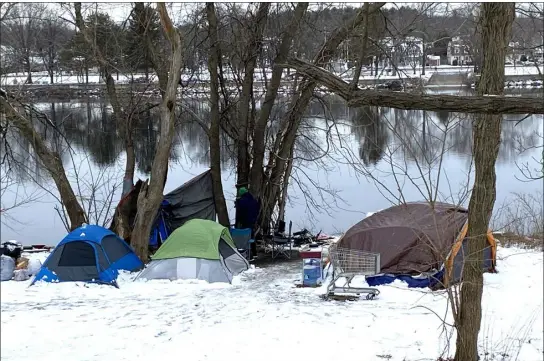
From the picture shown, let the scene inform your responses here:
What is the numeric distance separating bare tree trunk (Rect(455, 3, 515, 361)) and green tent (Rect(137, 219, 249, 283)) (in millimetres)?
5206

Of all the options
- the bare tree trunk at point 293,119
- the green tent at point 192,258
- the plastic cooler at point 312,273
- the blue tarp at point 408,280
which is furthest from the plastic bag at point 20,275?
the bare tree trunk at point 293,119

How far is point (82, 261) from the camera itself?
1024 centimetres

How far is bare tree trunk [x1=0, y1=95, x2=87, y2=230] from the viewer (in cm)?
1148

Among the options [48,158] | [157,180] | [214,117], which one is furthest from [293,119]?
[48,158]

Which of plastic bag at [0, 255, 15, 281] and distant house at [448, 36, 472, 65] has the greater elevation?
distant house at [448, 36, 472, 65]

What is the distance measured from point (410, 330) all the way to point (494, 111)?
155 inches

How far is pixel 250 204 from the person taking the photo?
14.1 meters

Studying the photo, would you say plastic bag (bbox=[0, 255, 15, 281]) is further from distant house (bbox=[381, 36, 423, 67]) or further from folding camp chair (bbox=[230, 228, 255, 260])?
distant house (bbox=[381, 36, 423, 67])

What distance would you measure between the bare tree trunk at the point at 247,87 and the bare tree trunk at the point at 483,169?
953 centimetres

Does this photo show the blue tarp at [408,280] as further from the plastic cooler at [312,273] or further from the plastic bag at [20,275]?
the plastic bag at [20,275]

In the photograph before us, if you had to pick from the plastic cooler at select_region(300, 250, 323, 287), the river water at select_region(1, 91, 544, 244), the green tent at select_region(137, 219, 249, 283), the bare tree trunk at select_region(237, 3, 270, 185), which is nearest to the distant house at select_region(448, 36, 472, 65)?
the river water at select_region(1, 91, 544, 244)

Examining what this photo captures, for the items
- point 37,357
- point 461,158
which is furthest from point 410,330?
point 461,158

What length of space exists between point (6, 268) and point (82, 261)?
1.26m

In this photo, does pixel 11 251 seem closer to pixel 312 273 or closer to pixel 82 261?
pixel 82 261
